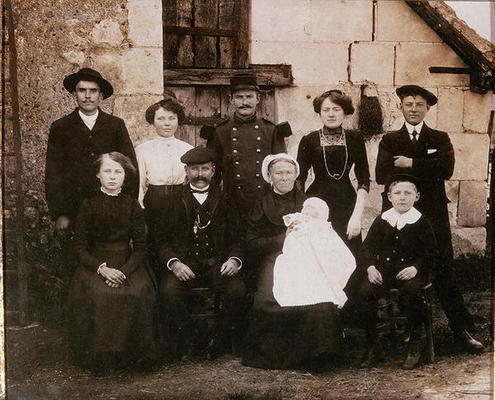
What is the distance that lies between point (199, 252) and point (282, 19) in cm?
169

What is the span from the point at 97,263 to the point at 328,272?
4.86 ft

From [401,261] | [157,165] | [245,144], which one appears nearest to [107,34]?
[157,165]

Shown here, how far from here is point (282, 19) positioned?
4363 millimetres

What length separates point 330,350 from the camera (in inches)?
155

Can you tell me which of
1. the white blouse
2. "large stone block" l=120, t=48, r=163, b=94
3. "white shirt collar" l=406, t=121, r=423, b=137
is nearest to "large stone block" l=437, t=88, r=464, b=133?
"white shirt collar" l=406, t=121, r=423, b=137

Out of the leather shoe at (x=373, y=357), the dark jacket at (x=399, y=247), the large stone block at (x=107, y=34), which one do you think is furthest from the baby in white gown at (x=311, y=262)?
the large stone block at (x=107, y=34)

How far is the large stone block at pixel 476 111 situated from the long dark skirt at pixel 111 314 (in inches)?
94.9

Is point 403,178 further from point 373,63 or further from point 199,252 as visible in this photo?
point 199,252

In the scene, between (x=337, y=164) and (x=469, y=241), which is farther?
(x=469, y=241)

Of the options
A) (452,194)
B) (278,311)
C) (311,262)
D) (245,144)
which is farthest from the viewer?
(452,194)

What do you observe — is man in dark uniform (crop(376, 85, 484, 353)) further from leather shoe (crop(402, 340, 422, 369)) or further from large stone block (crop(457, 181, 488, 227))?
leather shoe (crop(402, 340, 422, 369))

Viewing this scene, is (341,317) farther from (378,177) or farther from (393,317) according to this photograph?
(378,177)

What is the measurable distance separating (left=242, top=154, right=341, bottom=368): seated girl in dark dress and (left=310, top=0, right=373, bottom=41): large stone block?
0.95m

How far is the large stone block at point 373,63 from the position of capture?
433 centimetres
